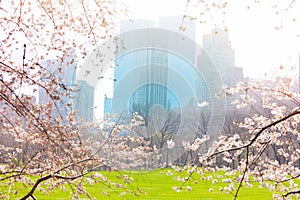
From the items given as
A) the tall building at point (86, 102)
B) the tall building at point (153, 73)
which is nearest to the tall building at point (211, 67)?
the tall building at point (153, 73)

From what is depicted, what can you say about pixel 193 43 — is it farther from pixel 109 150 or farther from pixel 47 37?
pixel 47 37

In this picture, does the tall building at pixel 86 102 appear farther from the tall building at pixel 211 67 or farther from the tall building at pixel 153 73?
the tall building at pixel 211 67

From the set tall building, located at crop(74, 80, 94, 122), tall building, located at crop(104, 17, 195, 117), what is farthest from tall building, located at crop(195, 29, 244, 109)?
tall building, located at crop(74, 80, 94, 122)

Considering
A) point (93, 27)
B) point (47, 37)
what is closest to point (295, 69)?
point (93, 27)

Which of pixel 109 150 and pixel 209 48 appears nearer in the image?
pixel 109 150

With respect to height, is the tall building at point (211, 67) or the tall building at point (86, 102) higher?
the tall building at point (211, 67)

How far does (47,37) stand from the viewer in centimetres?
254

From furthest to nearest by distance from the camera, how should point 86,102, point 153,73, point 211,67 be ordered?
point 211,67 → point 153,73 → point 86,102

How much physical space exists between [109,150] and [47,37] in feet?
12.4

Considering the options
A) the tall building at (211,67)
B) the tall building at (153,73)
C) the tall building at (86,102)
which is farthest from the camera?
the tall building at (211,67)

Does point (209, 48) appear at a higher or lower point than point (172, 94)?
higher

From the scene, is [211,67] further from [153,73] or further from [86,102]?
[86,102]

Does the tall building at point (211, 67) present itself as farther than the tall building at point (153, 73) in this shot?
Yes

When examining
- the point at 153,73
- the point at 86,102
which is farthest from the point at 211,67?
the point at 86,102
